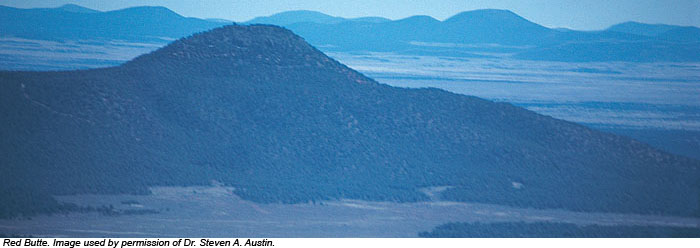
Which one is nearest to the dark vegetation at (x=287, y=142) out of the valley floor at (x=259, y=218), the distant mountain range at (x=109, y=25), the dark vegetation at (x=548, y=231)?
the valley floor at (x=259, y=218)

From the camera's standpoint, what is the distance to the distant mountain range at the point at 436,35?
28.6 metres

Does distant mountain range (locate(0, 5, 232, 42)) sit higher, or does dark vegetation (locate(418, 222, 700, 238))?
distant mountain range (locate(0, 5, 232, 42))

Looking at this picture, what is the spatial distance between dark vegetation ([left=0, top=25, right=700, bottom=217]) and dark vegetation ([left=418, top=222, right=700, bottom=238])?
3.62ft

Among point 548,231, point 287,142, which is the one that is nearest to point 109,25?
point 287,142

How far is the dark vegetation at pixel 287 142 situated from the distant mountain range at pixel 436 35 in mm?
10562

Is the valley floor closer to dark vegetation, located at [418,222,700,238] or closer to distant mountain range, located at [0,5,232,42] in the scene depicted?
dark vegetation, located at [418,222,700,238]

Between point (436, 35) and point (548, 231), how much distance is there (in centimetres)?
3913

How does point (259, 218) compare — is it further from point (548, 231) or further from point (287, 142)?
point (548, 231)

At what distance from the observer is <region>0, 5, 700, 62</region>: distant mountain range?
93.9 ft

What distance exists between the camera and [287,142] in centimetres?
1564

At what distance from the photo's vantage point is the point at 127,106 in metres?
15.6

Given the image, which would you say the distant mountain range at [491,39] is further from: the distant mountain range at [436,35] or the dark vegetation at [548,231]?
the dark vegetation at [548,231]

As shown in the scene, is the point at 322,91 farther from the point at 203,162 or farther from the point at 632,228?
the point at 632,228

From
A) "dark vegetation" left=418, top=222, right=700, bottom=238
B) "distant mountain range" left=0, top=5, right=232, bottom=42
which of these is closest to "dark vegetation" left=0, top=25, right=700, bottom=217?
"dark vegetation" left=418, top=222, right=700, bottom=238
